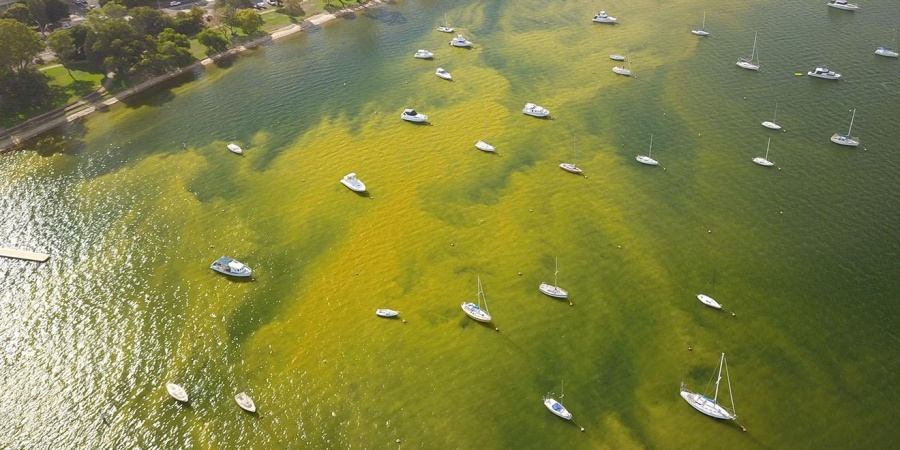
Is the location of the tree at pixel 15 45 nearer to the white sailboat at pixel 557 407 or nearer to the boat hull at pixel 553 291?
the boat hull at pixel 553 291

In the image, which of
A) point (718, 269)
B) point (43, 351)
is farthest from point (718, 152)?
point (43, 351)

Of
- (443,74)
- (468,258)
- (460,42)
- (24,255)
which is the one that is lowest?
(468,258)

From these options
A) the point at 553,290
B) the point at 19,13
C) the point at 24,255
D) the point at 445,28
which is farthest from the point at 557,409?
the point at 19,13

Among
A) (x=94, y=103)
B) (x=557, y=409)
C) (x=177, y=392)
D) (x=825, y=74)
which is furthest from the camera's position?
(x=94, y=103)

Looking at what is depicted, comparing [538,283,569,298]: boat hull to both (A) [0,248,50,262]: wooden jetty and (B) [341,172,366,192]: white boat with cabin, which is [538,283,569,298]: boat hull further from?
(A) [0,248,50,262]: wooden jetty

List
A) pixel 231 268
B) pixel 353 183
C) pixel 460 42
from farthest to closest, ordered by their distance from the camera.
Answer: pixel 460 42, pixel 353 183, pixel 231 268

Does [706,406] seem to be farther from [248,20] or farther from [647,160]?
[248,20]

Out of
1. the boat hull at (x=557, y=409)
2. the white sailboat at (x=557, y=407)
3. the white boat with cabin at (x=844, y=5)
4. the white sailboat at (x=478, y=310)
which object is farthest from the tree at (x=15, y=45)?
the white boat with cabin at (x=844, y=5)
